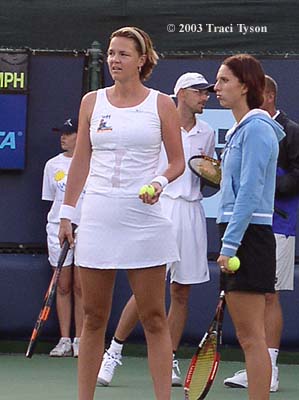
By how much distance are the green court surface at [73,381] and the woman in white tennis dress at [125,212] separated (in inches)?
52.5

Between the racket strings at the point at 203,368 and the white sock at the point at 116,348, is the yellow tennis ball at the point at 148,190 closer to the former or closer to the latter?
the racket strings at the point at 203,368

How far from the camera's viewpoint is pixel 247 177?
4.99 m

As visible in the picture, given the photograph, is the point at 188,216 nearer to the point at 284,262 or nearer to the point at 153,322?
the point at 284,262

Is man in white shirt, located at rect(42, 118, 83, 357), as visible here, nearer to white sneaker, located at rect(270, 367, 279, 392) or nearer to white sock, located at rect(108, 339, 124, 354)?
white sock, located at rect(108, 339, 124, 354)

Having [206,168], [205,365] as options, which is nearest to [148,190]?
[205,365]

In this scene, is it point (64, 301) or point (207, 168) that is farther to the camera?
point (64, 301)

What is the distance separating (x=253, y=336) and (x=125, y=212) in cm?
78

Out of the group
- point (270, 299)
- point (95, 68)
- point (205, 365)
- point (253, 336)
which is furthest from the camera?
point (95, 68)

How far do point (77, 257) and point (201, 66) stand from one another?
337 cm

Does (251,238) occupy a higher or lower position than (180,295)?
higher

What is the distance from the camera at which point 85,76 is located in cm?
834

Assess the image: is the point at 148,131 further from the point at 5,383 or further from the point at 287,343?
the point at 287,343

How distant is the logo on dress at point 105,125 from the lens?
17.0ft

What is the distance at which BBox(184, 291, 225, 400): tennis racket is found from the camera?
223 inches
